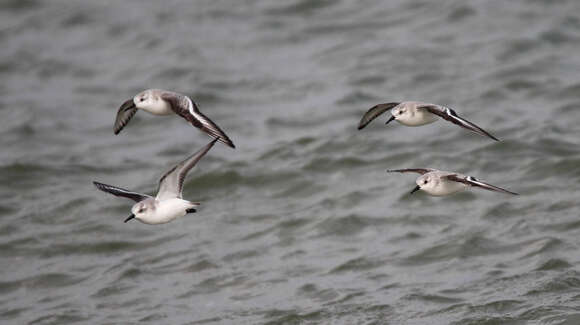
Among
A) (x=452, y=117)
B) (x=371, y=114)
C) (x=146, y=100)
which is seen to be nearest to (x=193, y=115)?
(x=146, y=100)

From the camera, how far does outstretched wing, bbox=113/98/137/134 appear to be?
9.85m

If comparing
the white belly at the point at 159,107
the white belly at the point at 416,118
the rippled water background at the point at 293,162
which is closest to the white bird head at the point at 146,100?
the white belly at the point at 159,107

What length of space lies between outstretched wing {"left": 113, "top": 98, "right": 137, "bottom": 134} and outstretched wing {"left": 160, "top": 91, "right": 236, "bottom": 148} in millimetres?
638

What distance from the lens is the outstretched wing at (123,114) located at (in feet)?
32.3

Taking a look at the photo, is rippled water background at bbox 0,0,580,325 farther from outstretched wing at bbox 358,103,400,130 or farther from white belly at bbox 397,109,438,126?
white belly at bbox 397,109,438,126

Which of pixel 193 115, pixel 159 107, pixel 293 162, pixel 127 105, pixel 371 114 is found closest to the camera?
pixel 193 115

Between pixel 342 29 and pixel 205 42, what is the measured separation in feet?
8.47

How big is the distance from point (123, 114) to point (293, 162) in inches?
244

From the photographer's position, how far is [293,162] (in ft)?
52.6

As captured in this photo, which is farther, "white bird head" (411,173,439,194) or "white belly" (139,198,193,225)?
"white bird head" (411,173,439,194)

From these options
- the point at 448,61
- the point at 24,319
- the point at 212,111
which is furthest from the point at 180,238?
the point at 448,61

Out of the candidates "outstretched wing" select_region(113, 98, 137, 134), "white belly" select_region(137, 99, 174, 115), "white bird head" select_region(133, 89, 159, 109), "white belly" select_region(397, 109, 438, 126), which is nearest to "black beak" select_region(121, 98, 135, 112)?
"outstretched wing" select_region(113, 98, 137, 134)

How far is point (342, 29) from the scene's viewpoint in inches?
804

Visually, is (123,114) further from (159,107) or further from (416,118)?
(416,118)
